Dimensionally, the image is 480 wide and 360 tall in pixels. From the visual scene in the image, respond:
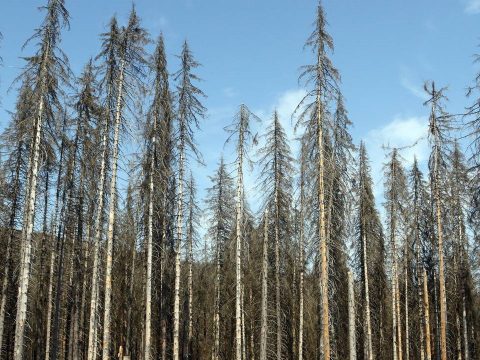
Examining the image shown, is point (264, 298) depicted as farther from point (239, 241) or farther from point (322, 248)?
point (322, 248)

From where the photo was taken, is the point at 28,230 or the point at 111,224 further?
the point at 111,224

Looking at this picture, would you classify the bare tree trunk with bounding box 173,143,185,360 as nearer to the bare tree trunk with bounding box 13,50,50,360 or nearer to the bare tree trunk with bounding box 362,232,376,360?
the bare tree trunk with bounding box 13,50,50,360

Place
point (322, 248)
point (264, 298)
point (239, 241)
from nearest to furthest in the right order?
point (322, 248) → point (239, 241) → point (264, 298)

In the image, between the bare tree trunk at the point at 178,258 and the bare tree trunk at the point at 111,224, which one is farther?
the bare tree trunk at the point at 178,258

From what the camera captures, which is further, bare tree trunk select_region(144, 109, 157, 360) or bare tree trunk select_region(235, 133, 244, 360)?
bare tree trunk select_region(235, 133, 244, 360)

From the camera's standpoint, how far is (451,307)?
33.5 meters

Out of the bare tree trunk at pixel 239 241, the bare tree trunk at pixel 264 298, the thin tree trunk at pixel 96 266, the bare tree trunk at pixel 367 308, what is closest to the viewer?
the thin tree trunk at pixel 96 266

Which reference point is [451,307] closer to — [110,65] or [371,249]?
[371,249]

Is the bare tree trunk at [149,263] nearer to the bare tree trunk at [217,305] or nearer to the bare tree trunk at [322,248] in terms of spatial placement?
the bare tree trunk at [322,248]

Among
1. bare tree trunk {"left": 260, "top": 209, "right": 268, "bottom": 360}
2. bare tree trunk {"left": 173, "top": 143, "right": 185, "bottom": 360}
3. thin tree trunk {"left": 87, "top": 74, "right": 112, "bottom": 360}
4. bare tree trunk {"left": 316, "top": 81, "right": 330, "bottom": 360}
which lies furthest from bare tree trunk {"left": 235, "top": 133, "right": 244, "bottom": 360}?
thin tree trunk {"left": 87, "top": 74, "right": 112, "bottom": 360}

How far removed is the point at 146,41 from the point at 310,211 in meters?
9.79

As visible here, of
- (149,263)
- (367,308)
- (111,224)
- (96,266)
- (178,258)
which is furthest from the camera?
(367,308)

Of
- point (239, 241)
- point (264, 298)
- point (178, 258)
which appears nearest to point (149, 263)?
point (178, 258)

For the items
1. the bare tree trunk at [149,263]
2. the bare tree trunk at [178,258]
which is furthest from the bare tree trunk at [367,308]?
the bare tree trunk at [149,263]
